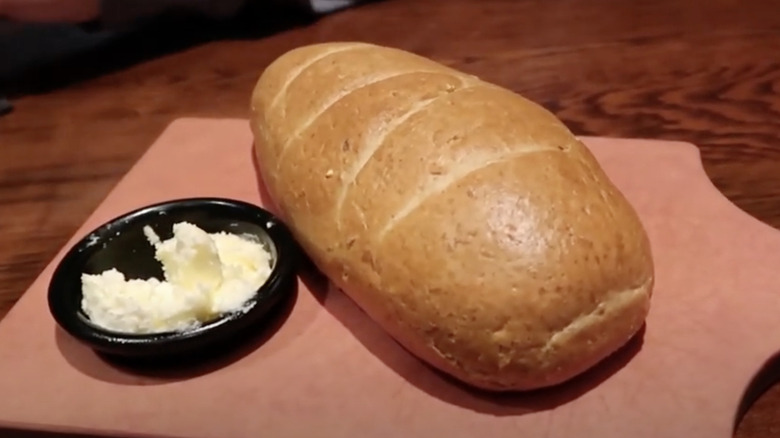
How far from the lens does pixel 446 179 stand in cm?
94

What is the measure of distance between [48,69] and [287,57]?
82 cm

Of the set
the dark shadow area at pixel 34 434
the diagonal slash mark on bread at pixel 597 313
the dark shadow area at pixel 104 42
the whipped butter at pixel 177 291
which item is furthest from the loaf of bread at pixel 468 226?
the dark shadow area at pixel 104 42

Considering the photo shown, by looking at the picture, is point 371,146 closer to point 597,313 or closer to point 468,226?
point 468,226

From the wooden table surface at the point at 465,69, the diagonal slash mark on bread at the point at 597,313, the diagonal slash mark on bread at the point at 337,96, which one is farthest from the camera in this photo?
the wooden table surface at the point at 465,69

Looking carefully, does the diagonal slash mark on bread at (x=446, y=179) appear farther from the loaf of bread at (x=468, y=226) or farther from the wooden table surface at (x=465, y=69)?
the wooden table surface at (x=465, y=69)

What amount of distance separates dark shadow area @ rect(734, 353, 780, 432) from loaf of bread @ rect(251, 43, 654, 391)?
0.42 ft

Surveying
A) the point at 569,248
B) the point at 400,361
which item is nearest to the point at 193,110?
the point at 400,361

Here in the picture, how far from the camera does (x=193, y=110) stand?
163cm

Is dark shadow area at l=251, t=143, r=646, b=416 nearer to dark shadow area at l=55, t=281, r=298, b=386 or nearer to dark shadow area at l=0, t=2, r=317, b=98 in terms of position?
dark shadow area at l=55, t=281, r=298, b=386

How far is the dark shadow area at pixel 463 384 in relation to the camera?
0.88 meters

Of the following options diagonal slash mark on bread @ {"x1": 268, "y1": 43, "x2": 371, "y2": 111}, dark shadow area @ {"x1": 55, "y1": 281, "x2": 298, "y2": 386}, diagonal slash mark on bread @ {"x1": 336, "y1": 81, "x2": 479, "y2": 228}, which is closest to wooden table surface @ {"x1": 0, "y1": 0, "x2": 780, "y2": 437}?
dark shadow area @ {"x1": 55, "y1": 281, "x2": 298, "y2": 386}

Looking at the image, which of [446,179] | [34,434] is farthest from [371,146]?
[34,434]

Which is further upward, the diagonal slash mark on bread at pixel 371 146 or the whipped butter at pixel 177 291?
the diagonal slash mark on bread at pixel 371 146

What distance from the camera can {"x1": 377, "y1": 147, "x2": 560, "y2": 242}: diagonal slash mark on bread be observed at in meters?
0.93
